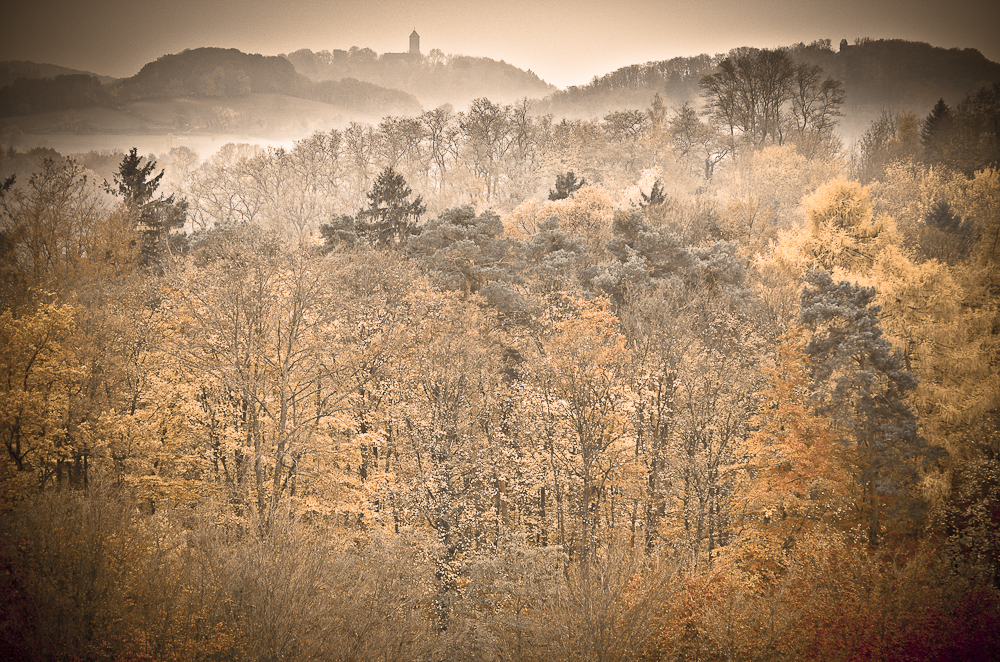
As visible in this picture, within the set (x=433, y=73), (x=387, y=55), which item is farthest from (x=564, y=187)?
(x=387, y=55)

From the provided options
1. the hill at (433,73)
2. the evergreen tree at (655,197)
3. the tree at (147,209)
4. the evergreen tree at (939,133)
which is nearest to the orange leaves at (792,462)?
the evergreen tree at (655,197)

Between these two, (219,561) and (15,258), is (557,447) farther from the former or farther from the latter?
(15,258)

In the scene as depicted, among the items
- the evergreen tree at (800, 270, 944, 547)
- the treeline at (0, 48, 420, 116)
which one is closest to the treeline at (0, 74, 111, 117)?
the treeline at (0, 48, 420, 116)

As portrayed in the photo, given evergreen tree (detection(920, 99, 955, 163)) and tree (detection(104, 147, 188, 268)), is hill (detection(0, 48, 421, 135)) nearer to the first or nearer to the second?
tree (detection(104, 147, 188, 268))

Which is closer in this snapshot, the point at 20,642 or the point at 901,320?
the point at 20,642

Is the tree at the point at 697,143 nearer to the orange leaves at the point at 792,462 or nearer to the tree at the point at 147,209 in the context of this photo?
the orange leaves at the point at 792,462

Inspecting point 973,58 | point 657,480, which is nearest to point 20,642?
point 657,480

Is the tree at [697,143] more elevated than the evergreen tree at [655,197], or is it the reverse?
the tree at [697,143]
